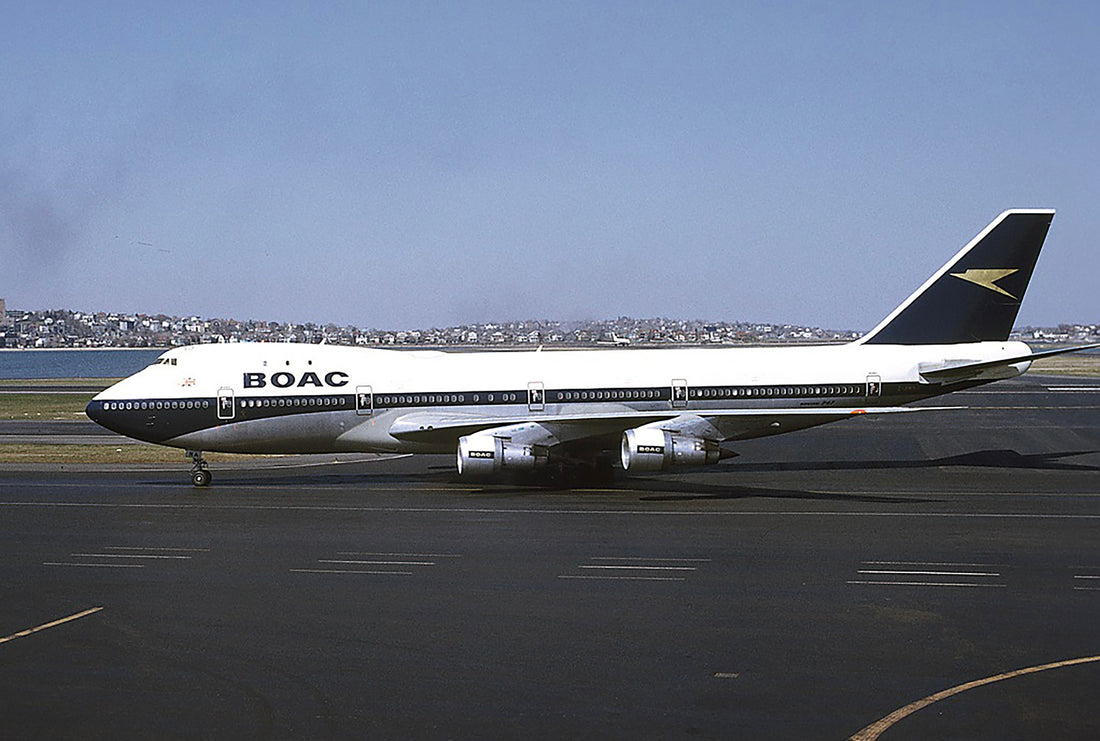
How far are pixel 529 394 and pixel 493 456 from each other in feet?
12.6

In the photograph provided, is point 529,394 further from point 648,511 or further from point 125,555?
point 125,555

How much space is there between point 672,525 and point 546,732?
14826 mm

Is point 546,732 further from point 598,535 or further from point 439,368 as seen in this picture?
point 439,368

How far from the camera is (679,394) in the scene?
1430 inches

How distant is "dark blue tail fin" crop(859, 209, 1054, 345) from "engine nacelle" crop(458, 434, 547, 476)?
1413cm

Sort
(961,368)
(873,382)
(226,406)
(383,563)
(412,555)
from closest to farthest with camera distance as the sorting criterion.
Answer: (383,563) < (412,555) < (226,406) < (961,368) < (873,382)

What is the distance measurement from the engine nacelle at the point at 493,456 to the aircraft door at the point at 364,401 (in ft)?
12.3

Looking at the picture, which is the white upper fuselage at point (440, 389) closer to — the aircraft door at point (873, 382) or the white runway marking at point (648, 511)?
the aircraft door at point (873, 382)

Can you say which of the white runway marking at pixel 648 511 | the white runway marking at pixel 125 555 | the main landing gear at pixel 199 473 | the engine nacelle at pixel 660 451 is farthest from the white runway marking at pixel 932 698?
the main landing gear at pixel 199 473

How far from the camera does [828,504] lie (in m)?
30.3

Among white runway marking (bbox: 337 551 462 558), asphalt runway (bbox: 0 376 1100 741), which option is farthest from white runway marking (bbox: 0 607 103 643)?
white runway marking (bbox: 337 551 462 558)

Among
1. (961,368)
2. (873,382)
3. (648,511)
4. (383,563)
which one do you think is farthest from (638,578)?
(961,368)

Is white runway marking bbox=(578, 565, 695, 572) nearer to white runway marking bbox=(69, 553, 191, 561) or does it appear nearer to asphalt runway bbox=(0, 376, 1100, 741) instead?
asphalt runway bbox=(0, 376, 1100, 741)

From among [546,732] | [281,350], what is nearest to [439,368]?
[281,350]
